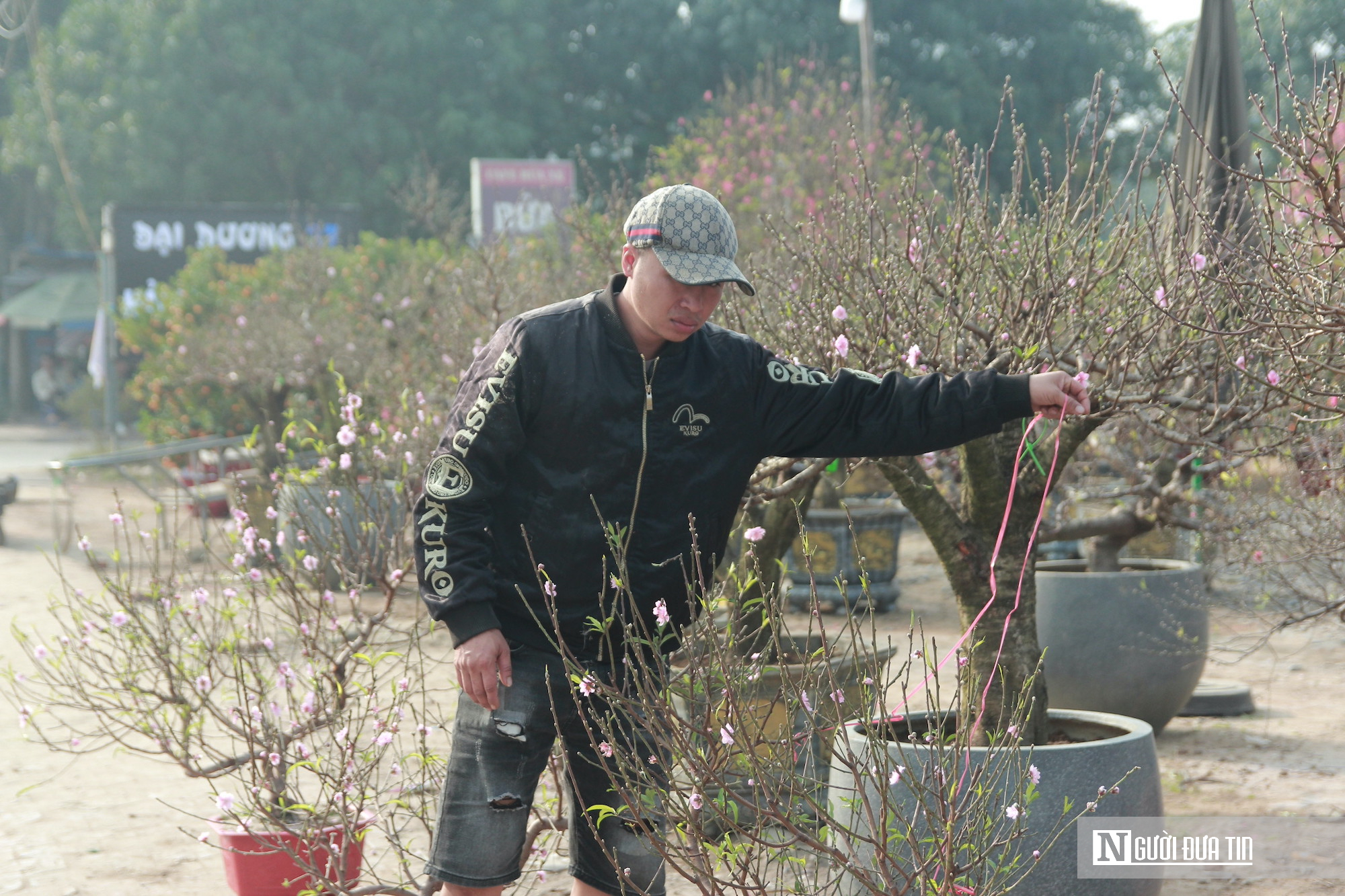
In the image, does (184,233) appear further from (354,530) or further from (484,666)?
(484,666)

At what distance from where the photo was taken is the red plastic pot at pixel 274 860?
3.83 metres

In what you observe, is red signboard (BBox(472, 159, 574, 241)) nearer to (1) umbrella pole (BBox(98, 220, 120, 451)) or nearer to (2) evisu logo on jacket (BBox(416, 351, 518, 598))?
(1) umbrella pole (BBox(98, 220, 120, 451))

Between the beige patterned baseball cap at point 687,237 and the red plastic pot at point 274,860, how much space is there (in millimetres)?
1924

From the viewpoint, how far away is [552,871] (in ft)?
15.8

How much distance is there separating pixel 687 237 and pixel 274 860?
2.25 metres

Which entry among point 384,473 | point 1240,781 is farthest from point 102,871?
point 1240,781

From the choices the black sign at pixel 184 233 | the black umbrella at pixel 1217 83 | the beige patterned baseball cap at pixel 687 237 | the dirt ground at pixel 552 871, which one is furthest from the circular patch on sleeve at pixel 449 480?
the black sign at pixel 184 233

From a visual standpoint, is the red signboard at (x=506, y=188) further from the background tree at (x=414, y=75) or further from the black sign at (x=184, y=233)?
the background tree at (x=414, y=75)

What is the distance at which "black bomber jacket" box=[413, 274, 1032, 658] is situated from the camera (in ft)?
9.64

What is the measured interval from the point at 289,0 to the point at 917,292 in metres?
32.6

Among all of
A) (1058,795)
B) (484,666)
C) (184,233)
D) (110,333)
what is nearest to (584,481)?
(484,666)

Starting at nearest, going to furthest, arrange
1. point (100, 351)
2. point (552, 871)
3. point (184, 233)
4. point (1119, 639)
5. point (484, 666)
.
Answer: point (484, 666)
point (552, 871)
point (1119, 639)
point (100, 351)
point (184, 233)

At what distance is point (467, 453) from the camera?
293 cm

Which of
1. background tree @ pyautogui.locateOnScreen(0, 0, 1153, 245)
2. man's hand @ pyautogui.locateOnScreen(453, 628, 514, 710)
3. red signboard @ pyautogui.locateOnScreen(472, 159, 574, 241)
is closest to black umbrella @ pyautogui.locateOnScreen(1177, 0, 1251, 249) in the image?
man's hand @ pyautogui.locateOnScreen(453, 628, 514, 710)
